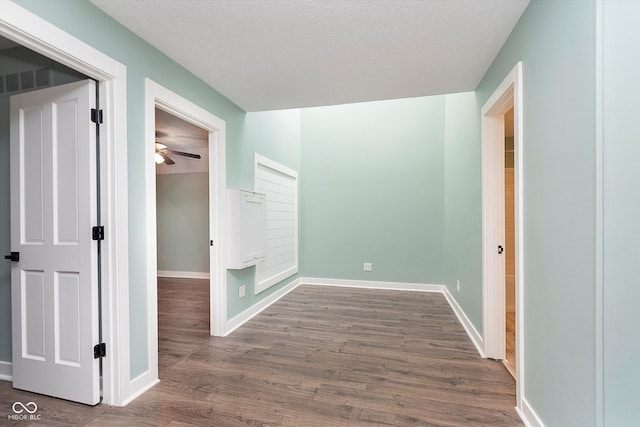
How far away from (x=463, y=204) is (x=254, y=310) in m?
2.83

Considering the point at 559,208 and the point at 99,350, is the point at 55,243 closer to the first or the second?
the point at 99,350

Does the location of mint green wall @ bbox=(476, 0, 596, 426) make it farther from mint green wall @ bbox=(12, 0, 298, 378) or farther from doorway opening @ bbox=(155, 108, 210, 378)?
doorway opening @ bbox=(155, 108, 210, 378)

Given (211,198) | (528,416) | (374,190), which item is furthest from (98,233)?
(374,190)

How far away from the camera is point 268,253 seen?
4180mm

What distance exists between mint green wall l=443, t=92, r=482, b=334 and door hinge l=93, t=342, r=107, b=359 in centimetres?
298

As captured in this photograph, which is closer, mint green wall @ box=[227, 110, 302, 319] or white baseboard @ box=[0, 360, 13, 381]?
white baseboard @ box=[0, 360, 13, 381]

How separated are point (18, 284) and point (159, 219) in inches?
182

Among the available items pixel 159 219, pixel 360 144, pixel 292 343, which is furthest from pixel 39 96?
pixel 159 219

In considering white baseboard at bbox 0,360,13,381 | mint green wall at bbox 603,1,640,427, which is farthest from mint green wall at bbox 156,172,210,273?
mint green wall at bbox 603,1,640,427

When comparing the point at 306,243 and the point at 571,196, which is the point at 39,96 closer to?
the point at 571,196

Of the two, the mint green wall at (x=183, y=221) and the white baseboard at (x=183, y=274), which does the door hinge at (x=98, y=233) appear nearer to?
the mint green wall at (x=183, y=221)

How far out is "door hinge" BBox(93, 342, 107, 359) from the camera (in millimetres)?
1869

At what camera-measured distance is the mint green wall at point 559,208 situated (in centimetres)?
118

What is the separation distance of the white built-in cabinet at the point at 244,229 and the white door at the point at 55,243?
1.37 m
